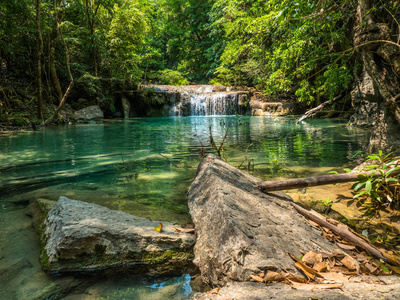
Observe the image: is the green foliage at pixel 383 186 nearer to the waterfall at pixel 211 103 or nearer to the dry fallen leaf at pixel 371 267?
the dry fallen leaf at pixel 371 267

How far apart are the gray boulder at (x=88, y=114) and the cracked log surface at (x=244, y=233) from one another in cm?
1347

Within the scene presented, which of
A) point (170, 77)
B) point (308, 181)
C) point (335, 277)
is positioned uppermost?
point (170, 77)

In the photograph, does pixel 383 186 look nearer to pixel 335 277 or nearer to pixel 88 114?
pixel 335 277

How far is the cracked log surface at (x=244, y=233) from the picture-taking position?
4.55 ft

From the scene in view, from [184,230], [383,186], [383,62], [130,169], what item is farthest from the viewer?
[130,169]

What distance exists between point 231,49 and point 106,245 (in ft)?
54.3

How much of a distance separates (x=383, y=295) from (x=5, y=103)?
1341 centimetres

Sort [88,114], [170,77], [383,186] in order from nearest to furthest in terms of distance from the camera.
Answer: [383,186], [88,114], [170,77]

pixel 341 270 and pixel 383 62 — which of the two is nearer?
pixel 341 270

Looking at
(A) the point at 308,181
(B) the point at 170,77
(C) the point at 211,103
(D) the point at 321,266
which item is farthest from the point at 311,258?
(B) the point at 170,77

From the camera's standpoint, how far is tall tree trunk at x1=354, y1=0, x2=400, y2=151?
10.2 feet

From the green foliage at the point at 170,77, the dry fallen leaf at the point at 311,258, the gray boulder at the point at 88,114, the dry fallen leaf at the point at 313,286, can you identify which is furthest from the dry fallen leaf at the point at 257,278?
the green foliage at the point at 170,77

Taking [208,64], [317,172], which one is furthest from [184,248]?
[208,64]

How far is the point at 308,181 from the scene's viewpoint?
7.25ft
